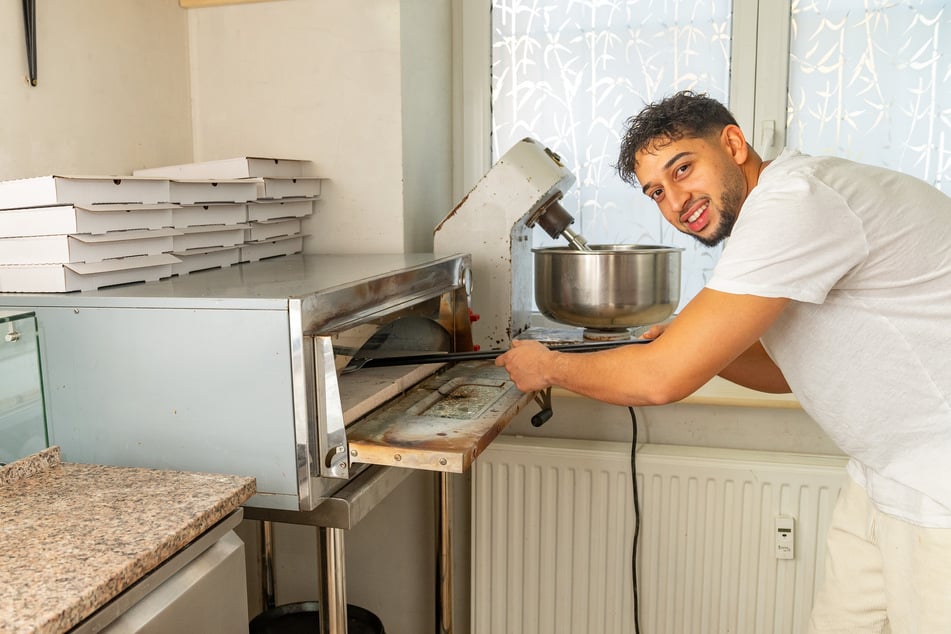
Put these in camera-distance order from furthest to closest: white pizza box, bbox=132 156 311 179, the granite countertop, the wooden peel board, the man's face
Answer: white pizza box, bbox=132 156 311 179 < the man's face < the wooden peel board < the granite countertop

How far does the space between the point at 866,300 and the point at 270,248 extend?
3.86 ft

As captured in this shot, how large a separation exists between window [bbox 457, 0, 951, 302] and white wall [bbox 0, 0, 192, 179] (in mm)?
736

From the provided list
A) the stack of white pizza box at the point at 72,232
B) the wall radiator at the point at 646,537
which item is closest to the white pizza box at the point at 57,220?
the stack of white pizza box at the point at 72,232

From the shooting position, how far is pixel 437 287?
155cm

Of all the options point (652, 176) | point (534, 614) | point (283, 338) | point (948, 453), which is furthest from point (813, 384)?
point (534, 614)

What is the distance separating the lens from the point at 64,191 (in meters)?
1.18

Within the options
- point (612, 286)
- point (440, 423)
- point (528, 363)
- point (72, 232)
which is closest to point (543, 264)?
point (612, 286)

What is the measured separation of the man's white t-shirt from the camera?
1.11 m

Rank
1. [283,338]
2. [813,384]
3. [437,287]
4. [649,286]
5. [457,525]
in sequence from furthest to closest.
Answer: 1. [457,525]
2. [649,286]
3. [437,287]
4. [813,384]
5. [283,338]

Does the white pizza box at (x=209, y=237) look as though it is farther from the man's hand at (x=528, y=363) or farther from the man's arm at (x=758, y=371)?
the man's arm at (x=758, y=371)

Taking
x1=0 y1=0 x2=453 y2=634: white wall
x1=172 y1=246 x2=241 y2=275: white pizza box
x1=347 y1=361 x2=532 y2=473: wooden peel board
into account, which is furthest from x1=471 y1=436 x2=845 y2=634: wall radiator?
x1=172 y1=246 x2=241 y2=275: white pizza box

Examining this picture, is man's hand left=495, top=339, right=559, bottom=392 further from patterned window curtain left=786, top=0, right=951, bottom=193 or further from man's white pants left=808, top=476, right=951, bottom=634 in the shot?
patterned window curtain left=786, top=0, right=951, bottom=193

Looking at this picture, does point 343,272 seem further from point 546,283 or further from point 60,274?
point 546,283

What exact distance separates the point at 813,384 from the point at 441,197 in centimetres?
117
